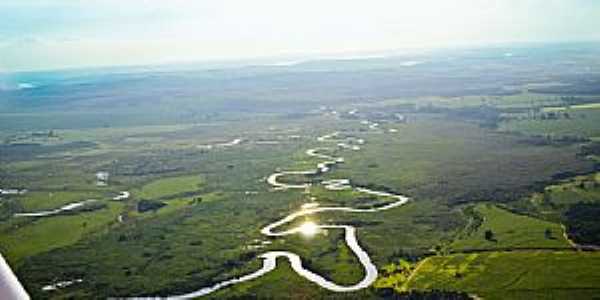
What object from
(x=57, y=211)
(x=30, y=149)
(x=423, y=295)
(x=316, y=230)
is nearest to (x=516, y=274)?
(x=423, y=295)

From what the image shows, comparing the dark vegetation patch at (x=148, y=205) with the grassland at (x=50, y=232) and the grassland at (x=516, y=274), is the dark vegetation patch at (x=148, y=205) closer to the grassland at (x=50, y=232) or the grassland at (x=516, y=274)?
the grassland at (x=50, y=232)

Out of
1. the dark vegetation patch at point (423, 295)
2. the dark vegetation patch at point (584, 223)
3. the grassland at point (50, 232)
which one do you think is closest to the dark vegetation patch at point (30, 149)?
the grassland at point (50, 232)

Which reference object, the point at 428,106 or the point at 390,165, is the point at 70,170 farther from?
the point at 428,106

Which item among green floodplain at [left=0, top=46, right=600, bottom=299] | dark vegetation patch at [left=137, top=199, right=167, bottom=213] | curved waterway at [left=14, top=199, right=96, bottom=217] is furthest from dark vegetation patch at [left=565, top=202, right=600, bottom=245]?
curved waterway at [left=14, top=199, right=96, bottom=217]

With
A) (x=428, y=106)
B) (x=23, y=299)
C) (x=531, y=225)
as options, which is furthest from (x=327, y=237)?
(x=428, y=106)

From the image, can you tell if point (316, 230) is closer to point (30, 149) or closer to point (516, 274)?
point (516, 274)

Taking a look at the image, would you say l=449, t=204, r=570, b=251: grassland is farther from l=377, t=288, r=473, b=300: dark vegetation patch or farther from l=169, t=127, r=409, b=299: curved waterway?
l=377, t=288, r=473, b=300: dark vegetation patch

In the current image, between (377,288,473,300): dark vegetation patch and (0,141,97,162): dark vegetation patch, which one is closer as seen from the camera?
(377,288,473,300): dark vegetation patch

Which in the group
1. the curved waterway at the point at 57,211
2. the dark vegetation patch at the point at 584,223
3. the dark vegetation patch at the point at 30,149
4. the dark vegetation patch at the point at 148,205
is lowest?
the curved waterway at the point at 57,211
